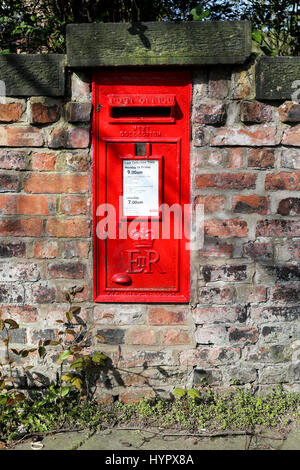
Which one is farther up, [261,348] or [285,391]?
[261,348]

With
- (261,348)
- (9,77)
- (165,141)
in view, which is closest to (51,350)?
(261,348)

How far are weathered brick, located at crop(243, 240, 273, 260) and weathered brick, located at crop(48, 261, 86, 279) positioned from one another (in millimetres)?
1016

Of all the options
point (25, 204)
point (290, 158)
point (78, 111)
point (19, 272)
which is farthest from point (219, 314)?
point (78, 111)

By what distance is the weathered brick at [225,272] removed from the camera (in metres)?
2.52

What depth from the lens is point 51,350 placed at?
2572 mm

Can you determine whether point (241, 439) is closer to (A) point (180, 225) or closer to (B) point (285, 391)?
(B) point (285, 391)

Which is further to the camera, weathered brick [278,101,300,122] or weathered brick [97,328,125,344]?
weathered brick [97,328,125,344]

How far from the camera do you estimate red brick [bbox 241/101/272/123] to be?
2.42 m

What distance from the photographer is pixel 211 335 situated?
2.55 metres

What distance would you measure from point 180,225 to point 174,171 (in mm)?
329

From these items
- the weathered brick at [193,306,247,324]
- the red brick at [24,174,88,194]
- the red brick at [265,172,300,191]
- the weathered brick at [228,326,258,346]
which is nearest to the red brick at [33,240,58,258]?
the red brick at [24,174,88,194]

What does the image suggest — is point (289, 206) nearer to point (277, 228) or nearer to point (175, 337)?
point (277, 228)

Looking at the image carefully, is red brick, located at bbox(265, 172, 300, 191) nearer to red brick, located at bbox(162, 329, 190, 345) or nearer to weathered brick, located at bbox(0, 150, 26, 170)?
red brick, located at bbox(162, 329, 190, 345)

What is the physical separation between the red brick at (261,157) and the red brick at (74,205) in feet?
3.39
